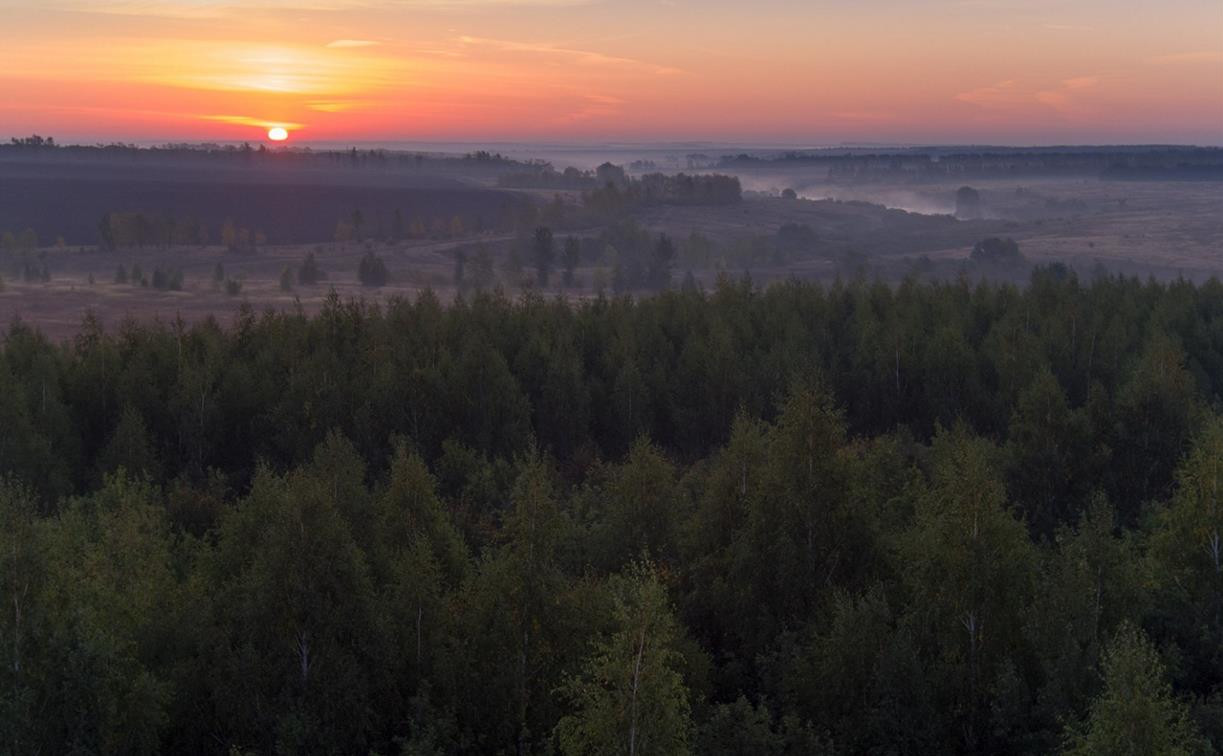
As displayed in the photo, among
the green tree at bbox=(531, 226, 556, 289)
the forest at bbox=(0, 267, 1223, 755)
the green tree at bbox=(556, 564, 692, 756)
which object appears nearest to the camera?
the green tree at bbox=(556, 564, 692, 756)

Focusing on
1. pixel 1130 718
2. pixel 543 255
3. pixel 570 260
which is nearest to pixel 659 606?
pixel 1130 718

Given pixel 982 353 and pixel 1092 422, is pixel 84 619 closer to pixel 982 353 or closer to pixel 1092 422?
pixel 1092 422

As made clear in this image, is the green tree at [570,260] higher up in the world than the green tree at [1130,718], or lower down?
lower down

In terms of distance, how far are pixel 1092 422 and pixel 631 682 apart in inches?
1367

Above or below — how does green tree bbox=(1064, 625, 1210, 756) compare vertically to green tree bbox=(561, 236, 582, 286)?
above

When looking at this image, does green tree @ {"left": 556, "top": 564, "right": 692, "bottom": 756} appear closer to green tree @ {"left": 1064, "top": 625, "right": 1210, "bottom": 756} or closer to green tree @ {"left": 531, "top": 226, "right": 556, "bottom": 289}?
green tree @ {"left": 1064, "top": 625, "right": 1210, "bottom": 756}

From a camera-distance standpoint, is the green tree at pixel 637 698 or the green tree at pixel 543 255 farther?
the green tree at pixel 543 255

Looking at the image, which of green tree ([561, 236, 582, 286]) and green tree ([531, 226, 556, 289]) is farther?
green tree ([531, 226, 556, 289])

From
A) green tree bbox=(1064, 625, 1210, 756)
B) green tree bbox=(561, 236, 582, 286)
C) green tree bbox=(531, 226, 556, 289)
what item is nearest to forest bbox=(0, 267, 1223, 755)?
green tree bbox=(1064, 625, 1210, 756)

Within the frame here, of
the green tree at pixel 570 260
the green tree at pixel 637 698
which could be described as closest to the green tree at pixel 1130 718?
the green tree at pixel 637 698

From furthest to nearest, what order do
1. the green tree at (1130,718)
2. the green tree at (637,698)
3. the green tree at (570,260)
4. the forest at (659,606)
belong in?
the green tree at (570,260)
the forest at (659,606)
the green tree at (637,698)
the green tree at (1130,718)

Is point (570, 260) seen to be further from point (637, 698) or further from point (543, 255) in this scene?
point (637, 698)

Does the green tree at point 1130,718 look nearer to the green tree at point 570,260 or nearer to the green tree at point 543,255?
the green tree at point 543,255

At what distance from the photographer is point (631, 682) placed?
17.8 meters
